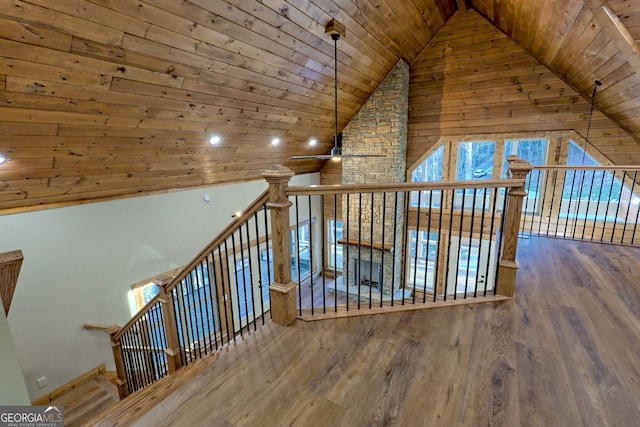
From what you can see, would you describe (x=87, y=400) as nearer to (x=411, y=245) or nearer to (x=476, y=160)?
(x=411, y=245)

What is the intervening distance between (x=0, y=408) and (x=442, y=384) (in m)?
1.83

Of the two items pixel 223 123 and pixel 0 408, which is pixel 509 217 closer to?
pixel 0 408

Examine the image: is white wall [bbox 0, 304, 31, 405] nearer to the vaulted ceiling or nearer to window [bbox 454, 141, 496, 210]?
the vaulted ceiling

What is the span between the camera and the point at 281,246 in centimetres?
209

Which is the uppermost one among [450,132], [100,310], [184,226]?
[450,132]

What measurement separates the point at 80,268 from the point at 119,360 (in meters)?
1.36

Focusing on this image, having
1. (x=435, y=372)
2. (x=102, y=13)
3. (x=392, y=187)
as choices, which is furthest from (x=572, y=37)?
(x=102, y=13)

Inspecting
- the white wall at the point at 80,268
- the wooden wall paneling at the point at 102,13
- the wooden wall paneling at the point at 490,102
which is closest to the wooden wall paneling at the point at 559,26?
the wooden wall paneling at the point at 490,102

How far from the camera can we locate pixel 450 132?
244 inches

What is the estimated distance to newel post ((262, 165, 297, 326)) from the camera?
1958 millimetres

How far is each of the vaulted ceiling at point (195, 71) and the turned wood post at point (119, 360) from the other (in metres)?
1.77

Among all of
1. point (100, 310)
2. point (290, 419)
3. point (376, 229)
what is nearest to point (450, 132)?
point (376, 229)

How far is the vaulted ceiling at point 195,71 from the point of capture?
2.43 meters

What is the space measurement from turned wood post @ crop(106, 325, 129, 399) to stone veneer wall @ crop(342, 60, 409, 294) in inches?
153
